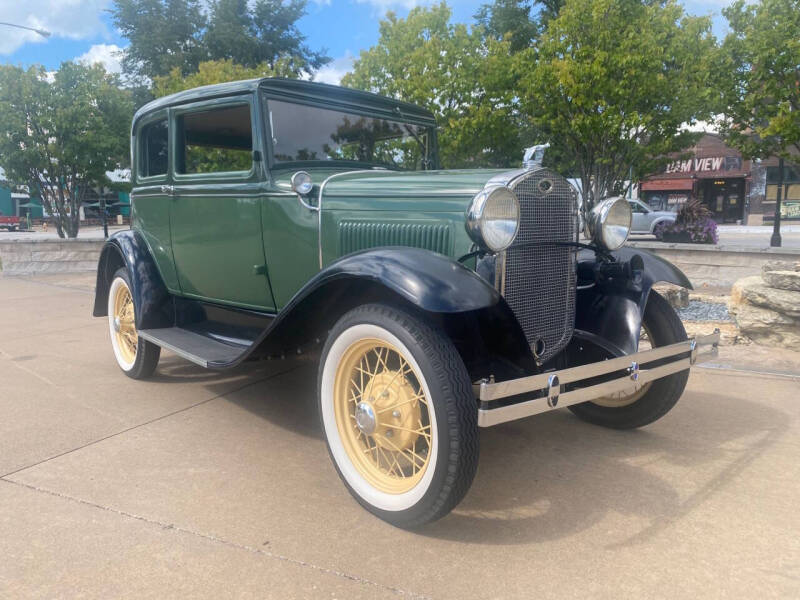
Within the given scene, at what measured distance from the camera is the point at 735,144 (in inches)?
468

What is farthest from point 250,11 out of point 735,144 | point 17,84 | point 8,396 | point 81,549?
point 81,549

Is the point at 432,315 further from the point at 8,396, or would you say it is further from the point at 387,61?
the point at 387,61

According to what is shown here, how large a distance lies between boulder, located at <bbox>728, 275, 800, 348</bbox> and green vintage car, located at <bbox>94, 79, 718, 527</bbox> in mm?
2429

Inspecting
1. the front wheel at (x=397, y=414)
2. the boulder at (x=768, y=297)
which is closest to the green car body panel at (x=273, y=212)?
the front wheel at (x=397, y=414)

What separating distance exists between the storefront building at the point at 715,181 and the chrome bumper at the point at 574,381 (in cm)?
3141

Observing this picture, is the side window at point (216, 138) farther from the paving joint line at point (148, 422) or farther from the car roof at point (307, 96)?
the paving joint line at point (148, 422)

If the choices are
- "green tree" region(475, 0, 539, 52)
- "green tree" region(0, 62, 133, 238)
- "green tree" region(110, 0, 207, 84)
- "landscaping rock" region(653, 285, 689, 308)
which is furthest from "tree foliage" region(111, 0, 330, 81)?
"landscaping rock" region(653, 285, 689, 308)

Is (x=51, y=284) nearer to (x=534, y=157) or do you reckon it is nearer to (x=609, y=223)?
(x=534, y=157)

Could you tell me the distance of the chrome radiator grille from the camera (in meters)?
2.64

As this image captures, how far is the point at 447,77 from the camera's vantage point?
11203 millimetres

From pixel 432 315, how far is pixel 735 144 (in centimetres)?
1191

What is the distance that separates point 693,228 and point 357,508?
10096 mm

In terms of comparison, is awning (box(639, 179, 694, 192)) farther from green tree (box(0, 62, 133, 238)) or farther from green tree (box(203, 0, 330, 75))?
green tree (box(0, 62, 133, 238))

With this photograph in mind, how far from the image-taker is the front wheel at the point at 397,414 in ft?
6.86
